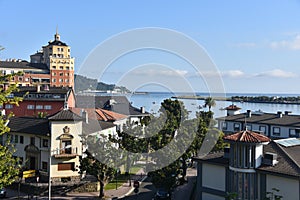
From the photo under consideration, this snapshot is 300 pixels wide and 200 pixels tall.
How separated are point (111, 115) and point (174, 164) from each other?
26.8m

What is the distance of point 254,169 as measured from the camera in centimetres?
2253

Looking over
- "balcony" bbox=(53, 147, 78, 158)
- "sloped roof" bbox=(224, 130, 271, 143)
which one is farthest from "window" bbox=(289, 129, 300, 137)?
"balcony" bbox=(53, 147, 78, 158)

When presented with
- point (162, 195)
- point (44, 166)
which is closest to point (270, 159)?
point (162, 195)

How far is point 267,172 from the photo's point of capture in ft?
71.7

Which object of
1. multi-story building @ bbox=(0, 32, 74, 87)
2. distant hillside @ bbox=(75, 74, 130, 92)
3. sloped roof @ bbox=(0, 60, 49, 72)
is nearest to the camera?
distant hillside @ bbox=(75, 74, 130, 92)

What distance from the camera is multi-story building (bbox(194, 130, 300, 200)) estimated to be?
843 inches

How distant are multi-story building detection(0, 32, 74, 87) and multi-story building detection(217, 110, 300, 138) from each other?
202 feet

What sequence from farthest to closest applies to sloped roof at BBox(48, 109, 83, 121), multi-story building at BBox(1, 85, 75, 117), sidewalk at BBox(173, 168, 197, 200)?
1. multi-story building at BBox(1, 85, 75, 117)
2. sloped roof at BBox(48, 109, 83, 121)
3. sidewalk at BBox(173, 168, 197, 200)

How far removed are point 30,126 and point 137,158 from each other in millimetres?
11996

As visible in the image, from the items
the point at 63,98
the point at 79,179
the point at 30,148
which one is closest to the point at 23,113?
the point at 63,98

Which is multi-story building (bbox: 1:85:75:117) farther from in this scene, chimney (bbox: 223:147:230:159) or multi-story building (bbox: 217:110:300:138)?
chimney (bbox: 223:147:230:159)

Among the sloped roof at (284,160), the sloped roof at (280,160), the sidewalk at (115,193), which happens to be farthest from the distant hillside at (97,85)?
the sloped roof at (284,160)

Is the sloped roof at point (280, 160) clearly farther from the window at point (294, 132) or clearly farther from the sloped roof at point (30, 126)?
the window at point (294, 132)

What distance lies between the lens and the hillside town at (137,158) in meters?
22.4
